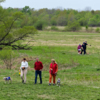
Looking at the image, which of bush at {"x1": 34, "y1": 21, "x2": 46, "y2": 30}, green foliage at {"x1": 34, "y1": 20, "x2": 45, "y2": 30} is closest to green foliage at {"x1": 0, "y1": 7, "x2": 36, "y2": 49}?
green foliage at {"x1": 34, "y1": 20, "x2": 45, "y2": 30}

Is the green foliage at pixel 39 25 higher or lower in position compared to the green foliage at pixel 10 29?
higher

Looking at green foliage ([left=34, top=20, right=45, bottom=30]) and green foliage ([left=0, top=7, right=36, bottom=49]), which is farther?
green foliage ([left=34, top=20, right=45, bottom=30])

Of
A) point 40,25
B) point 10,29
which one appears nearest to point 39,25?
point 40,25

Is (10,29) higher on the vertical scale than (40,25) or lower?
lower

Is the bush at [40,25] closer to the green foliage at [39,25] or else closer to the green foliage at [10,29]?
the green foliage at [39,25]

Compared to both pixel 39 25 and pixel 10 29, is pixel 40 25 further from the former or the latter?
pixel 10 29

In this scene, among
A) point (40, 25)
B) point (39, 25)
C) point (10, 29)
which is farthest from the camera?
point (40, 25)

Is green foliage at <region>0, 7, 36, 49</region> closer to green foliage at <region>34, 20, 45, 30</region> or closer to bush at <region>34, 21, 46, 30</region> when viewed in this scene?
green foliage at <region>34, 20, 45, 30</region>

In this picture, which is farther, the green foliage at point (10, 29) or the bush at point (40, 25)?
the bush at point (40, 25)

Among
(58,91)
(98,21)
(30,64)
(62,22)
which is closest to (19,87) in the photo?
(58,91)

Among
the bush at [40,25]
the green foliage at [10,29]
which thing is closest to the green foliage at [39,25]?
the bush at [40,25]

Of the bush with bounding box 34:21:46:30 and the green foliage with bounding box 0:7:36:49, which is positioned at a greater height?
the bush with bounding box 34:21:46:30

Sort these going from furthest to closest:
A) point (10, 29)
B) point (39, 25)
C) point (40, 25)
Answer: point (40, 25), point (39, 25), point (10, 29)

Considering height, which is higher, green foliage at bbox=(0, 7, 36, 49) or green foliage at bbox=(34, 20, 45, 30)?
green foliage at bbox=(34, 20, 45, 30)
